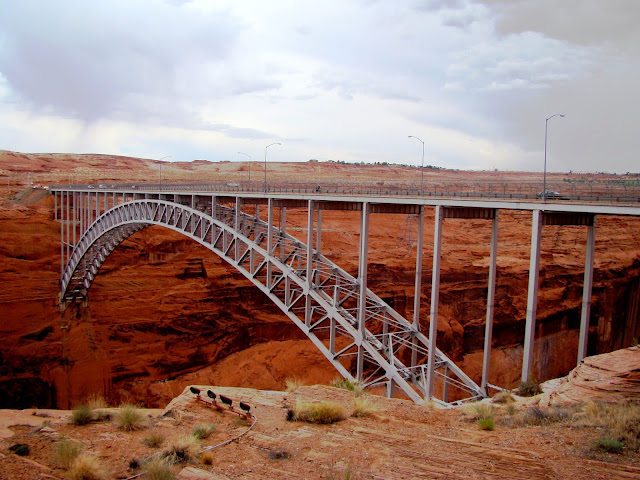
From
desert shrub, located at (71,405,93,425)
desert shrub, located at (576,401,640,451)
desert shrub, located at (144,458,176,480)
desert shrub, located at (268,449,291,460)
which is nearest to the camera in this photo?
desert shrub, located at (144,458,176,480)

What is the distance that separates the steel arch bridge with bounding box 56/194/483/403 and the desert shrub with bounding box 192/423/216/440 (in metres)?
6.83

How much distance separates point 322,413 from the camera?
1131cm

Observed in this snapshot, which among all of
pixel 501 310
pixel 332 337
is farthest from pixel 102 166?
pixel 332 337

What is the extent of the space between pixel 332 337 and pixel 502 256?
75.3 ft

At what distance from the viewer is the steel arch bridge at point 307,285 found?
56.5 ft

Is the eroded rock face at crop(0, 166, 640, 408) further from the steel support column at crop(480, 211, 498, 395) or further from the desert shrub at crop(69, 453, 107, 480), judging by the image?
the desert shrub at crop(69, 453, 107, 480)

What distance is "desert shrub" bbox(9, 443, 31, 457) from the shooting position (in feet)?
31.5

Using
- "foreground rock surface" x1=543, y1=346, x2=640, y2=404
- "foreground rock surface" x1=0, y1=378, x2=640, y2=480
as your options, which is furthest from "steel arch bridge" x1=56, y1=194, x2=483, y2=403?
"foreground rock surface" x1=0, y1=378, x2=640, y2=480

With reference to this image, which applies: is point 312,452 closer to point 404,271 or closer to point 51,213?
point 404,271

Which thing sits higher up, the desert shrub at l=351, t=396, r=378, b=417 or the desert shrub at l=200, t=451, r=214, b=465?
the desert shrub at l=200, t=451, r=214, b=465

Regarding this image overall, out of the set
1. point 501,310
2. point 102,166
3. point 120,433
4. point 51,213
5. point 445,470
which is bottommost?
point 501,310

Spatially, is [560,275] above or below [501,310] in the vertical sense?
above

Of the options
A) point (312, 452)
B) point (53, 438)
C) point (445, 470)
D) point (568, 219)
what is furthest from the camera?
point (568, 219)

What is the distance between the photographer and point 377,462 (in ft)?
29.5
